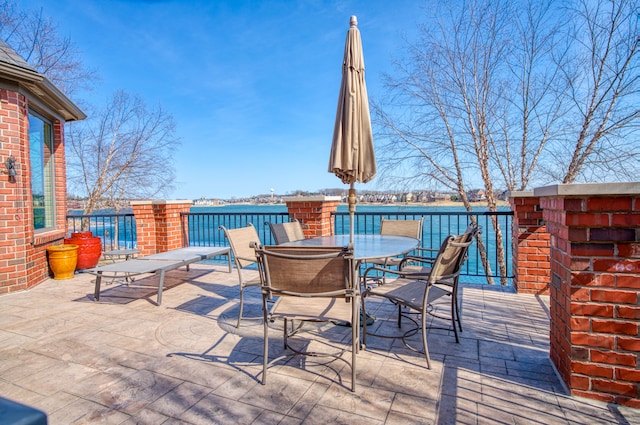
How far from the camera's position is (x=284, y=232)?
3.98 metres

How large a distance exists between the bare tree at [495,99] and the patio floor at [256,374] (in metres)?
5.50

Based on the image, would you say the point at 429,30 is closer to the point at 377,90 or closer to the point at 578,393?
the point at 377,90

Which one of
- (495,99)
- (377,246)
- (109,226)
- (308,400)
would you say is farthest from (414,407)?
(109,226)

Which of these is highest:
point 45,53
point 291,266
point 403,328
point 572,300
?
point 45,53

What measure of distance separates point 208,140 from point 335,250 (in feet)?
72.5

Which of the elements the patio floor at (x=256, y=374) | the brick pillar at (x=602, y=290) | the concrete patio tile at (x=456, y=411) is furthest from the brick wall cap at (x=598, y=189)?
the concrete patio tile at (x=456, y=411)

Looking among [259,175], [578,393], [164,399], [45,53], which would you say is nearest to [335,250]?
[164,399]

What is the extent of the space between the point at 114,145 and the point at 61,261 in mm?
Answer: 7007

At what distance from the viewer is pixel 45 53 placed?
9367 mm

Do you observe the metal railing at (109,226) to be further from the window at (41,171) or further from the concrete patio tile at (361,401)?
the concrete patio tile at (361,401)

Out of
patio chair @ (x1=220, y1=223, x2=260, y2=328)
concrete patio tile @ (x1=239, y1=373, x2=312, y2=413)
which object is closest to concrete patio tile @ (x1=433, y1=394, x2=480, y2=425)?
concrete patio tile @ (x1=239, y1=373, x2=312, y2=413)

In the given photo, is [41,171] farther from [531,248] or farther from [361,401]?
[531,248]

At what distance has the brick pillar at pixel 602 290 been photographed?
174 centimetres

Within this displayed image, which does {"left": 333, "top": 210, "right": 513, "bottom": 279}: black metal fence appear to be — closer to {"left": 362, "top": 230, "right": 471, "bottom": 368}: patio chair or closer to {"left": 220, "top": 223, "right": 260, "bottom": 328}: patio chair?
{"left": 362, "top": 230, "right": 471, "bottom": 368}: patio chair
